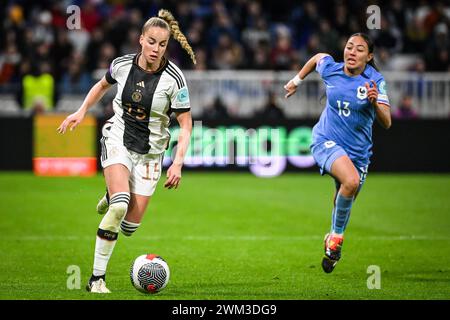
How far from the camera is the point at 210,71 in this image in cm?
2203

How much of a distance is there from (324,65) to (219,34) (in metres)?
13.2

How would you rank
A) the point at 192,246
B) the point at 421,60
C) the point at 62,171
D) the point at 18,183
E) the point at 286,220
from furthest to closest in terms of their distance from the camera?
the point at 421,60, the point at 62,171, the point at 18,183, the point at 286,220, the point at 192,246

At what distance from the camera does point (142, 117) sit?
28.0 ft

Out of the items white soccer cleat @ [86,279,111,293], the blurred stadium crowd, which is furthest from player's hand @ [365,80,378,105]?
the blurred stadium crowd

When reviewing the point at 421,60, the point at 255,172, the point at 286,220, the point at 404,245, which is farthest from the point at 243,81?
the point at 404,245

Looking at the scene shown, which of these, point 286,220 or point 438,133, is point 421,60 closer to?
point 438,133

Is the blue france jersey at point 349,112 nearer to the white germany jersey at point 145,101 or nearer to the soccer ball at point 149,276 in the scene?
the white germany jersey at point 145,101

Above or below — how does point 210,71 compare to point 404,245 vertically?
above

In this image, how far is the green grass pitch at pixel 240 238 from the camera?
8766 mm

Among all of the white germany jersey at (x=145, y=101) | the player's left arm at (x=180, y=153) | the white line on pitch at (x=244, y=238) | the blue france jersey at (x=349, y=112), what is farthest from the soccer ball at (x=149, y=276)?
the white line on pitch at (x=244, y=238)

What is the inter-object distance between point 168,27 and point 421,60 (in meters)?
15.5

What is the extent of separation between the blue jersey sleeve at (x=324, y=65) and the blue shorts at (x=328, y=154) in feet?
2.41

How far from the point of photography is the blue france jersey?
31.6ft

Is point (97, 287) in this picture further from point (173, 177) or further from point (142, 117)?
point (142, 117)
